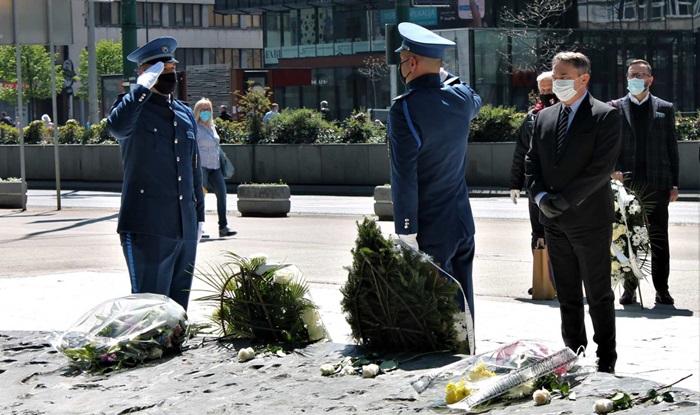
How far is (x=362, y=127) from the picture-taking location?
28.5 metres

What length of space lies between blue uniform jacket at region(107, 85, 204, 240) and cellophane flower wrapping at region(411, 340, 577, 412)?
2720mm

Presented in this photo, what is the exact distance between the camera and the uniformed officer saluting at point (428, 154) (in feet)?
21.7

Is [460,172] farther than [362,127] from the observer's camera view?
No

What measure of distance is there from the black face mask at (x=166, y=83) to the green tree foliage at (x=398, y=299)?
7.05 ft

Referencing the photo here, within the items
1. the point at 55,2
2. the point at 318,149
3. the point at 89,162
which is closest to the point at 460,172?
the point at 55,2

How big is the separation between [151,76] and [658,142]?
Answer: 170 inches

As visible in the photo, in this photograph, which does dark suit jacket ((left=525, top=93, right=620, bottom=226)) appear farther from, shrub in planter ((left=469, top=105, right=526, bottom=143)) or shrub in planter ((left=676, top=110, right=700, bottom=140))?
shrub in planter ((left=469, top=105, right=526, bottom=143))

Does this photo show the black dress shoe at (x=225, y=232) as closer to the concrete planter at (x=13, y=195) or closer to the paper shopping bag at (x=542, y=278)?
the paper shopping bag at (x=542, y=278)

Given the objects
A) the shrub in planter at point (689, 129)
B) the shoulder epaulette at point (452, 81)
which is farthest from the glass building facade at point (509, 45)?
the shoulder epaulette at point (452, 81)

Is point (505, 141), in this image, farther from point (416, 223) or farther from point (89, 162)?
point (416, 223)

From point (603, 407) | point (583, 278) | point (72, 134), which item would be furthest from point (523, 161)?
point (72, 134)

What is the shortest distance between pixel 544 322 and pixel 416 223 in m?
2.68

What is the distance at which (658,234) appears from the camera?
9.99 metres

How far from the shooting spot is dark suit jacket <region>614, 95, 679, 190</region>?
976 centimetres
